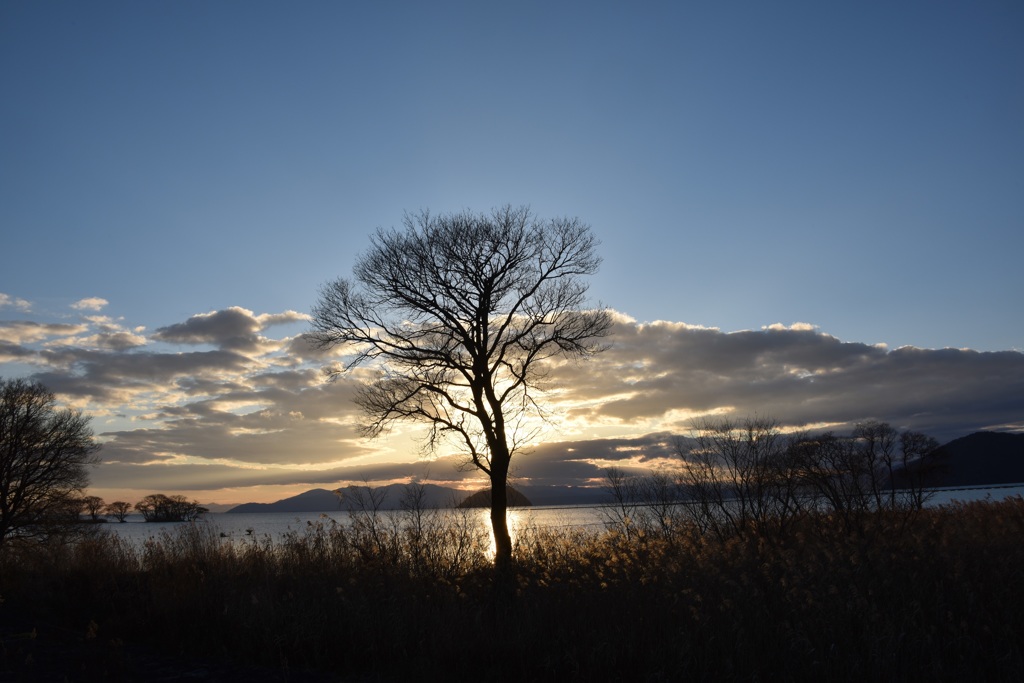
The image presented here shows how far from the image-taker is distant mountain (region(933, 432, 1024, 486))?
2926 inches

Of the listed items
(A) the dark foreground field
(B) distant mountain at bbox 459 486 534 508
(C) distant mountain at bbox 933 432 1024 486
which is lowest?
(C) distant mountain at bbox 933 432 1024 486

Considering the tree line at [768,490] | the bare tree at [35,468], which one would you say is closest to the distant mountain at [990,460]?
the tree line at [768,490]

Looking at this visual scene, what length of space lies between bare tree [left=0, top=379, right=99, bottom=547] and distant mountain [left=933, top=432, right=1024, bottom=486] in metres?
84.8

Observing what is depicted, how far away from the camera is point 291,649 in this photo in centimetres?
888

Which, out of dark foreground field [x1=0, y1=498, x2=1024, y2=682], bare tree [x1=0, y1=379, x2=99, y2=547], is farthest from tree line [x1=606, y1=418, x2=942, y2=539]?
bare tree [x1=0, y1=379, x2=99, y2=547]

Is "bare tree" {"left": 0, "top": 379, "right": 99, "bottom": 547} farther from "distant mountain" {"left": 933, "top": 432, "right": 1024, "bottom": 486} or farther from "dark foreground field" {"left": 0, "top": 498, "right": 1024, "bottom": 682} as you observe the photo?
"distant mountain" {"left": 933, "top": 432, "right": 1024, "bottom": 486}

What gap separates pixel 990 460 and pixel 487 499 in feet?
274

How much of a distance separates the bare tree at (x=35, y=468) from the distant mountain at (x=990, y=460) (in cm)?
8478

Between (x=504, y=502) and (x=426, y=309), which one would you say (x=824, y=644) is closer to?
(x=504, y=502)

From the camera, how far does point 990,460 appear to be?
3031 inches

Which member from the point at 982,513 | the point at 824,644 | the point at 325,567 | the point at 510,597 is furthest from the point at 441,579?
the point at 982,513

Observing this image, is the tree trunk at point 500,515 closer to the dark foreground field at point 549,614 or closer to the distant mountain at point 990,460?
the dark foreground field at point 549,614

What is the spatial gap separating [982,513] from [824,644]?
1360 cm

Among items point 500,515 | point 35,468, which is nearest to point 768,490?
point 500,515
